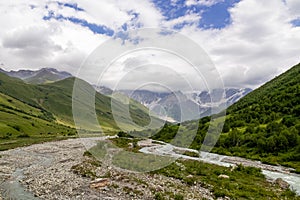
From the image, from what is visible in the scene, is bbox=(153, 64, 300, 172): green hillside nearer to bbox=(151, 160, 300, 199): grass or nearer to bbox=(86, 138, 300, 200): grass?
bbox=(151, 160, 300, 199): grass

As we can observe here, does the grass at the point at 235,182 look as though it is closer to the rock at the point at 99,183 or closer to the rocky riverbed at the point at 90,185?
the rocky riverbed at the point at 90,185

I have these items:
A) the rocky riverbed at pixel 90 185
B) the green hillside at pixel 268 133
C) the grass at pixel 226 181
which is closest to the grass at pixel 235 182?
the grass at pixel 226 181

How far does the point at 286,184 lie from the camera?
33500mm

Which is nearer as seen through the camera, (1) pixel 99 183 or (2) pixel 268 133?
(1) pixel 99 183

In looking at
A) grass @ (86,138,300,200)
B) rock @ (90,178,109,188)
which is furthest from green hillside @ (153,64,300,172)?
rock @ (90,178,109,188)

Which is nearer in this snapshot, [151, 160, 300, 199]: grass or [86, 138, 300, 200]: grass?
[86, 138, 300, 200]: grass

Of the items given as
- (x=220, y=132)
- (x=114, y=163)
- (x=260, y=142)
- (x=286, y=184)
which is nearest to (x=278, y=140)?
(x=260, y=142)

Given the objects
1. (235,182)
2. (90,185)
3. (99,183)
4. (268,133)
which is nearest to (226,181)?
(235,182)

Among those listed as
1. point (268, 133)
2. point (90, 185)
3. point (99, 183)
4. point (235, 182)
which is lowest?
point (235, 182)

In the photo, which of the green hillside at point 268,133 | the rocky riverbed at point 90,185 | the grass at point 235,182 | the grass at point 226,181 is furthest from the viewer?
the green hillside at point 268,133

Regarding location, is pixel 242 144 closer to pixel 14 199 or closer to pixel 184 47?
pixel 184 47

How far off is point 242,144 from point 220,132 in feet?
30.9

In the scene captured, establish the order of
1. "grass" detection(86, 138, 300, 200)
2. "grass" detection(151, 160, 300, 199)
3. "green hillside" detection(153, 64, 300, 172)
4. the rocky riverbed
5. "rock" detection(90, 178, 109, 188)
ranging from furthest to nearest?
"green hillside" detection(153, 64, 300, 172) < "rock" detection(90, 178, 109, 188) < "grass" detection(151, 160, 300, 199) < "grass" detection(86, 138, 300, 200) < the rocky riverbed

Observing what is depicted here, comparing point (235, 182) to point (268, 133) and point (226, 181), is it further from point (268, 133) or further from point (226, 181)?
point (268, 133)
